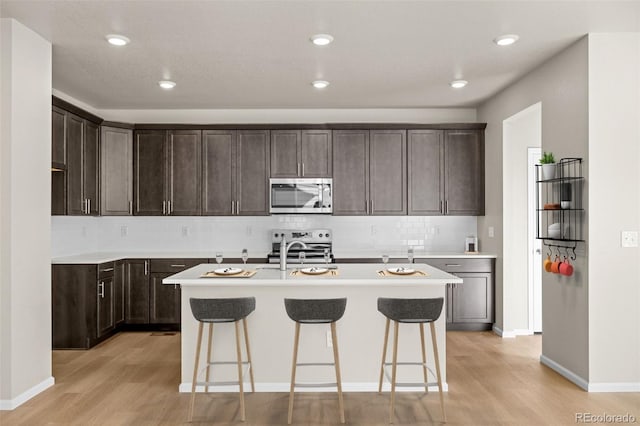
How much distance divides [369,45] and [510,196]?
2.63 meters

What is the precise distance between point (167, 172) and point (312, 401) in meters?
3.62

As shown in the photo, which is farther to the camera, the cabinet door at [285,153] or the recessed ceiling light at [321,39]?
the cabinet door at [285,153]

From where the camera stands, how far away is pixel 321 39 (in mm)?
3809

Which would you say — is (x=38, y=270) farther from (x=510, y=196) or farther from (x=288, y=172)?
(x=510, y=196)

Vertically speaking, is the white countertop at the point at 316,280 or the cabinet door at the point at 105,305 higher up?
the white countertop at the point at 316,280

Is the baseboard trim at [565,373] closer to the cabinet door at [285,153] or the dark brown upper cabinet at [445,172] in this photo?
the dark brown upper cabinet at [445,172]

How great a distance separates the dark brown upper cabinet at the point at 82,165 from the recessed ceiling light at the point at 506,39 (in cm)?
415

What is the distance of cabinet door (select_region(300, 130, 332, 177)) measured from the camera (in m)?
6.12

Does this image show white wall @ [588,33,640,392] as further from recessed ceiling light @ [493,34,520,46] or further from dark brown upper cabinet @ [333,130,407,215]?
dark brown upper cabinet @ [333,130,407,215]


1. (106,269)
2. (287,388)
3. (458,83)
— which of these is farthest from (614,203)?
(106,269)

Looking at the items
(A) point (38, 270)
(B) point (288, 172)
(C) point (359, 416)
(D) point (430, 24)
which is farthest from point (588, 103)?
(A) point (38, 270)

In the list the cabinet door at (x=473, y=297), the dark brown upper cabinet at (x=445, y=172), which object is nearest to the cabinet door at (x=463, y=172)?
the dark brown upper cabinet at (x=445, y=172)

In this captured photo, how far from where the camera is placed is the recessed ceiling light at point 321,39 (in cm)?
377

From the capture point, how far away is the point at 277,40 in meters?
3.89
